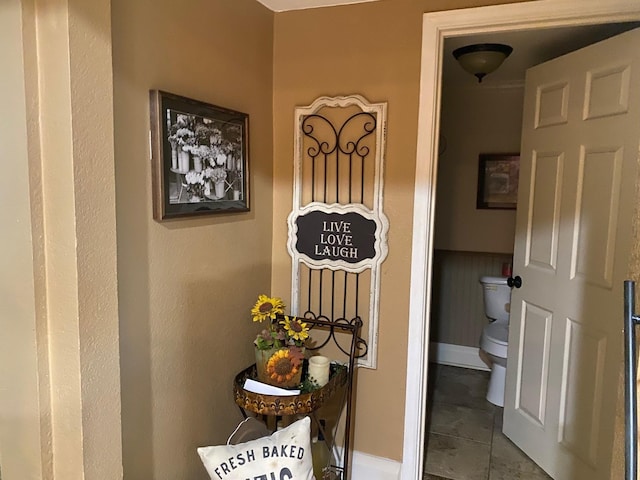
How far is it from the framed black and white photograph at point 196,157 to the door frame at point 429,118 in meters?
0.70

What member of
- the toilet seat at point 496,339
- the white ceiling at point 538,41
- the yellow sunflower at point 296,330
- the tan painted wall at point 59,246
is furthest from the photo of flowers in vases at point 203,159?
the toilet seat at point 496,339

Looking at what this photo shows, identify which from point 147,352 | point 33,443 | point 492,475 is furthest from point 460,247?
point 33,443

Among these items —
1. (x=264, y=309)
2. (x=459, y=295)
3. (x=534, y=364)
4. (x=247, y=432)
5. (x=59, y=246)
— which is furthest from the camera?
(x=459, y=295)

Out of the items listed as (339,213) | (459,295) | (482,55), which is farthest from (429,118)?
(459,295)

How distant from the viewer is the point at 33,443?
47.5 inches

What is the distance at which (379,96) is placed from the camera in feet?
6.34

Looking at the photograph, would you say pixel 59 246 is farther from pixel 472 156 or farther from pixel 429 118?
pixel 472 156

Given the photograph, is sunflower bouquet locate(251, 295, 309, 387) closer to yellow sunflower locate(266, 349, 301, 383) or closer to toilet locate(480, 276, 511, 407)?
yellow sunflower locate(266, 349, 301, 383)

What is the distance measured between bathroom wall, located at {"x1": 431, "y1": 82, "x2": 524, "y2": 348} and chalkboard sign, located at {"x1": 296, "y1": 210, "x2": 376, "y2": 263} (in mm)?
1699

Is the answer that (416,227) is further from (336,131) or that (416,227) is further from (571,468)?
(571,468)

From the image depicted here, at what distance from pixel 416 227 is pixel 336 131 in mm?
529

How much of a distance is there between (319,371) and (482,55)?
5.46 feet

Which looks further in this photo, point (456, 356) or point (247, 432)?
point (456, 356)

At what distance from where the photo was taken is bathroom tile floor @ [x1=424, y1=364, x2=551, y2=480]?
2.33 meters
